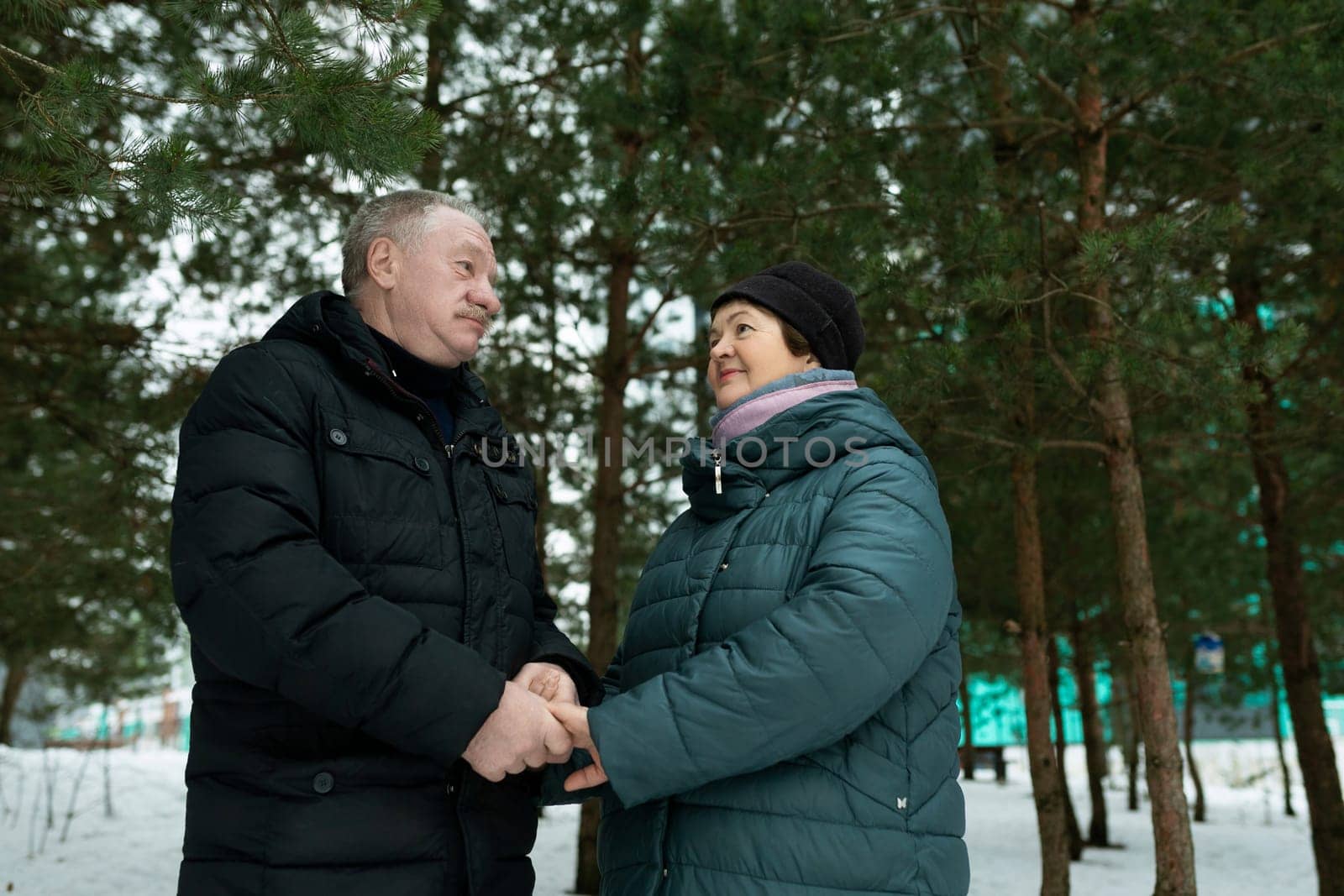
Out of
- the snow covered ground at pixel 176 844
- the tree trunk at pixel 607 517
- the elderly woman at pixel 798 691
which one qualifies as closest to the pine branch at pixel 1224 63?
the tree trunk at pixel 607 517

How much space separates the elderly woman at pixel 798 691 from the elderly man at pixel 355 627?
0.63 ft

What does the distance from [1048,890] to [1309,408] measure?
3.19 metres

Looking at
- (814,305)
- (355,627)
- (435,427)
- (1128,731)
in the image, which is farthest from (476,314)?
(1128,731)

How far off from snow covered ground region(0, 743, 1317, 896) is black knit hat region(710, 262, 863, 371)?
6.31 metres

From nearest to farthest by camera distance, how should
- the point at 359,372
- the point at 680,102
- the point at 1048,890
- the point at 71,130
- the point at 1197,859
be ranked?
1. the point at 359,372
2. the point at 71,130
3. the point at 680,102
4. the point at 1048,890
5. the point at 1197,859

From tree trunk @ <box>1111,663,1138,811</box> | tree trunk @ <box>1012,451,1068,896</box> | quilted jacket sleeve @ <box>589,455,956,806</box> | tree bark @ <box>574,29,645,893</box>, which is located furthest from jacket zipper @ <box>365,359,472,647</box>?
tree trunk @ <box>1111,663,1138,811</box>

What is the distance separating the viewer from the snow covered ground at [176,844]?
732 centimetres

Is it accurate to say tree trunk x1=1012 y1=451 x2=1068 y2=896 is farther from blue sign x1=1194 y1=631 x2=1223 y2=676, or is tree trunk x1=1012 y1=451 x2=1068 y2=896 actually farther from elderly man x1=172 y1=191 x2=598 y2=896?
blue sign x1=1194 y1=631 x2=1223 y2=676

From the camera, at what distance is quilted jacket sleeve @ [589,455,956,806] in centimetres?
160

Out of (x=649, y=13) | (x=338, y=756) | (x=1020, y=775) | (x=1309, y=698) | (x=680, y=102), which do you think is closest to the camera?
(x=338, y=756)

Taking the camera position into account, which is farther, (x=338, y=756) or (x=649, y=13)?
(x=649, y=13)

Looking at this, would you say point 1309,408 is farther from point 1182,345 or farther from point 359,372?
Answer: point 359,372

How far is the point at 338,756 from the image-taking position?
175 cm

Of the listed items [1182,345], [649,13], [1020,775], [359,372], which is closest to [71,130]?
[359,372]
